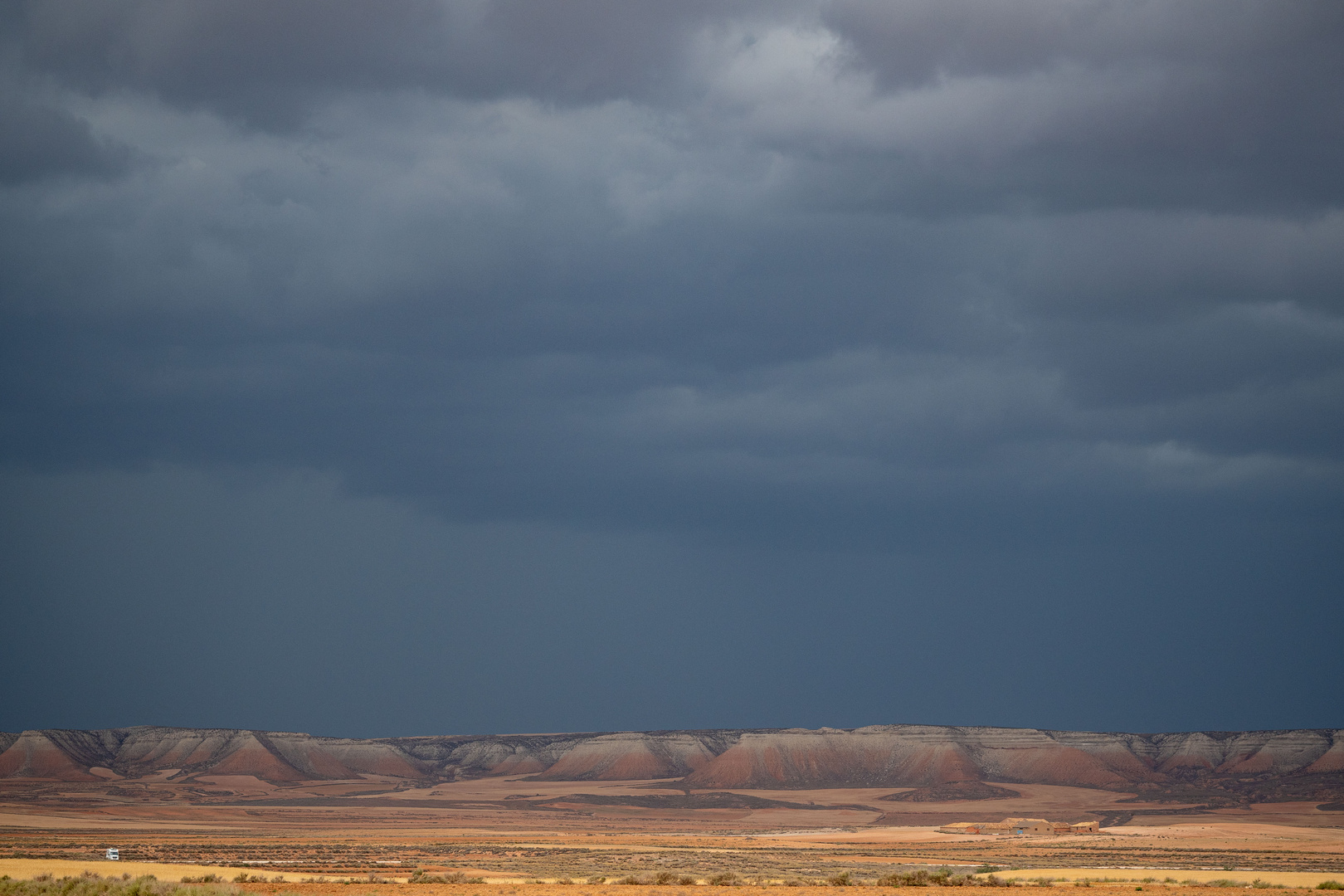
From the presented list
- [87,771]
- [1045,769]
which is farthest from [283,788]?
[1045,769]

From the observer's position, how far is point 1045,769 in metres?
184

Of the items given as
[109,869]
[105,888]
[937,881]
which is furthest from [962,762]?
[105,888]

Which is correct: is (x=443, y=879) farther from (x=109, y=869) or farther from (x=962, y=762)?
(x=962, y=762)

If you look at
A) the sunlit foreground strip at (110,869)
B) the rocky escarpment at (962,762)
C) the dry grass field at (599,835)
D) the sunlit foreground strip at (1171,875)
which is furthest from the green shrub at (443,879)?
the rocky escarpment at (962,762)

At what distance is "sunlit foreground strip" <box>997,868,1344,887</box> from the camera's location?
183ft

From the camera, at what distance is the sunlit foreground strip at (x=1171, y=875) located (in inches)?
2191

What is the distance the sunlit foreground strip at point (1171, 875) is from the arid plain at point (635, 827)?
0.29m

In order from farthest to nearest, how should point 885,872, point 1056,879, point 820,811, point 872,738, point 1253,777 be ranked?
point 872,738
point 1253,777
point 820,811
point 885,872
point 1056,879

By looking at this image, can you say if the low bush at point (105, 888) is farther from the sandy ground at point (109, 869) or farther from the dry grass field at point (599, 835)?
the sandy ground at point (109, 869)

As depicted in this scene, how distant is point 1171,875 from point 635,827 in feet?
214

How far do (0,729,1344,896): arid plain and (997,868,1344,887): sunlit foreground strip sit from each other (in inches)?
11.4

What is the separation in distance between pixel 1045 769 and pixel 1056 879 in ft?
443

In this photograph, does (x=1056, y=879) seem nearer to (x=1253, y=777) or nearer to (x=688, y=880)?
(x=688, y=880)

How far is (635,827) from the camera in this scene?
389 feet
